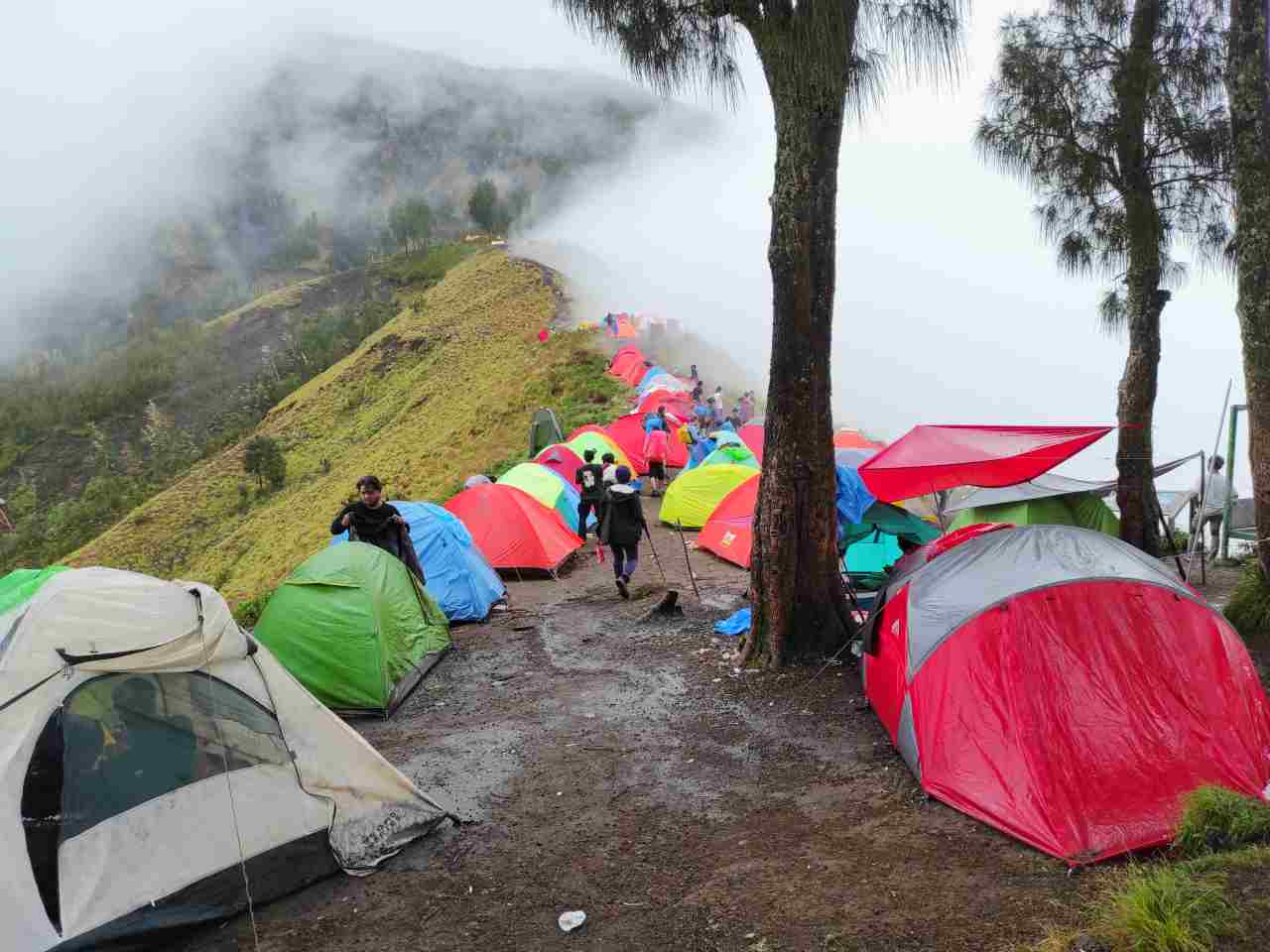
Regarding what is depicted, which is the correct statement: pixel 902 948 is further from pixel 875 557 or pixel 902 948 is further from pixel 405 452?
pixel 405 452

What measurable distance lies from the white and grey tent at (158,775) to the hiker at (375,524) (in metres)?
3.88

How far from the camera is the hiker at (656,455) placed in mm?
17506

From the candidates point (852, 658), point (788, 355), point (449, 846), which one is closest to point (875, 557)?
point (852, 658)

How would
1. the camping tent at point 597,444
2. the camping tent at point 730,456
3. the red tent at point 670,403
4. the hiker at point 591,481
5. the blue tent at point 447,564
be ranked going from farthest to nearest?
the red tent at point 670,403 → the camping tent at point 597,444 → the camping tent at point 730,456 → the hiker at point 591,481 → the blue tent at point 447,564

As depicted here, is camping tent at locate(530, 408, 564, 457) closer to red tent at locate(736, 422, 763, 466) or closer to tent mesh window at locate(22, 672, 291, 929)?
red tent at locate(736, 422, 763, 466)

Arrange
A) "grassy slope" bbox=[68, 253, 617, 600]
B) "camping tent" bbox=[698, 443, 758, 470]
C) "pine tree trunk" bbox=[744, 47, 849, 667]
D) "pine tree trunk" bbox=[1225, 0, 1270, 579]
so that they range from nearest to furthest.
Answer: "pine tree trunk" bbox=[1225, 0, 1270, 579], "pine tree trunk" bbox=[744, 47, 849, 667], "camping tent" bbox=[698, 443, 758, 470], "grassy slope" bbox=[68, 253, 617, 600]

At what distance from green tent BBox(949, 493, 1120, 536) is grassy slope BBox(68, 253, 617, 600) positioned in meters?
17.8

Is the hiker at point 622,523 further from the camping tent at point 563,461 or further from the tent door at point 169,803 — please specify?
the camping tent at point 563,461

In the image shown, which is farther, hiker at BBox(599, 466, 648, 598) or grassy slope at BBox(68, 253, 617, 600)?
grassy slope at BBox(68, 253, 617, 600)

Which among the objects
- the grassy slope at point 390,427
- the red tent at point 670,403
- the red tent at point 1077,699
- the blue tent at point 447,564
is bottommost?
the grassy slope at point 390,427

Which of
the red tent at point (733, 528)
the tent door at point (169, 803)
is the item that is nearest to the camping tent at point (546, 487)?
the red tent at point (733, 528)

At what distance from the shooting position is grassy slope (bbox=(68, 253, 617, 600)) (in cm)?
3319

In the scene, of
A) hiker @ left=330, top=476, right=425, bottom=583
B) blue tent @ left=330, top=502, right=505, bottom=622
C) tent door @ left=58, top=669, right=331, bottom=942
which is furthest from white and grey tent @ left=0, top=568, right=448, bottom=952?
blue tent @ left=330, top=502, right=505, bottom=622

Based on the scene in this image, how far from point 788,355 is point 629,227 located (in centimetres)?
9709
